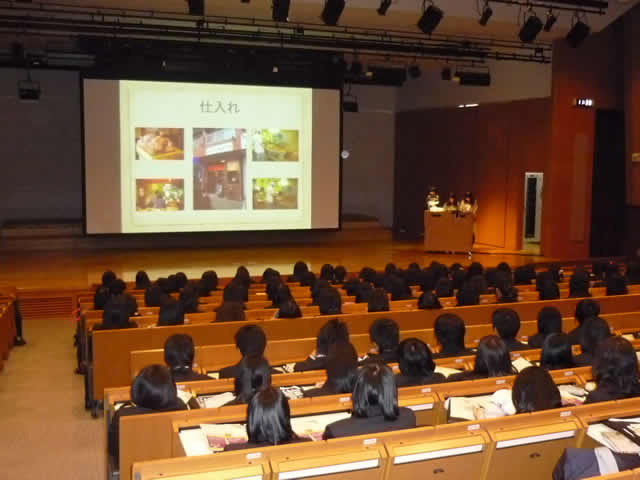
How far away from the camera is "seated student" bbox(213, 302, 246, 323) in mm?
6258

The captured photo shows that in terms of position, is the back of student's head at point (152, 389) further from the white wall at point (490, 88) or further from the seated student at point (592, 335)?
the white wall at point (490, 88)

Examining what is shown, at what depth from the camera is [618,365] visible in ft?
12.4

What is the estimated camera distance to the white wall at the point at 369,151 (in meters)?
18.5

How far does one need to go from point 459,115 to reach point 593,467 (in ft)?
47.1

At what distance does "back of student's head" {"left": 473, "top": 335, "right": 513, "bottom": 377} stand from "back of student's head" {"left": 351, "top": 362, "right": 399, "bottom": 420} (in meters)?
1.15

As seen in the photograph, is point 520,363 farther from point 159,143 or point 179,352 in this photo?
point 159,143

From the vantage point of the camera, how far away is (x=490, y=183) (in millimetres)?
15539

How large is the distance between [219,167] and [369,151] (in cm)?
607

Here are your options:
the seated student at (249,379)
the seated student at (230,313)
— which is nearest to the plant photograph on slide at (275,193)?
the seated student at (230,313)

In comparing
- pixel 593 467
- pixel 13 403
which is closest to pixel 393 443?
pixel 593 467

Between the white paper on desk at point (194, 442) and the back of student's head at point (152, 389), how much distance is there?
0.21 m

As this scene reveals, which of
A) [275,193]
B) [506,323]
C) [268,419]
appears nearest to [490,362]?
[506,323]

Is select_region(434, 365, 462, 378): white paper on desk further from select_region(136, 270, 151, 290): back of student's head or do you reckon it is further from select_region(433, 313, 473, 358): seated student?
select_region(136, 270, 151, 290): back of student's head

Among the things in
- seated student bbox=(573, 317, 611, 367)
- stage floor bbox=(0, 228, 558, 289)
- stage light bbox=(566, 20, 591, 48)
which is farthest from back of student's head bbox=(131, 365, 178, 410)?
stage light bbox=(566, 20, 591, 48)
